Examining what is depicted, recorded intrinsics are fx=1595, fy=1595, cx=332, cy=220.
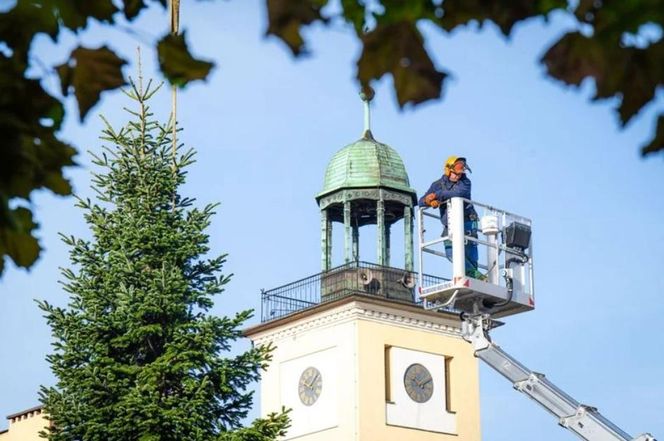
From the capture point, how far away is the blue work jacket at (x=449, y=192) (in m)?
23.0

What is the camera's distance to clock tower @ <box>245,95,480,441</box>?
42188 mm

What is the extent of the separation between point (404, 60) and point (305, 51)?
10.2 inches

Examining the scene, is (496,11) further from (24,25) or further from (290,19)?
(24,25)

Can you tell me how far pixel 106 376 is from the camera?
22516 millimetres

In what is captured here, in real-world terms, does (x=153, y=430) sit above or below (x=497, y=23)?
above

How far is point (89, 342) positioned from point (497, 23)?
19.4 m

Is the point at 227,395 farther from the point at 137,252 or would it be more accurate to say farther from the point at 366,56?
the point at 366,56

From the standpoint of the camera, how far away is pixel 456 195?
23812 mm

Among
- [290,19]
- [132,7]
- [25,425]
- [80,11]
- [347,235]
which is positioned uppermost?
[347,235]

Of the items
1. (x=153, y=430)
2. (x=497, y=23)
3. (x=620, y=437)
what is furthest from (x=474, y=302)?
(x=497, y=23)

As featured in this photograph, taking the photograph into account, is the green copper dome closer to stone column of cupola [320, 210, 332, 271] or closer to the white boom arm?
stone column of cupola [320, 210, 332, 271]

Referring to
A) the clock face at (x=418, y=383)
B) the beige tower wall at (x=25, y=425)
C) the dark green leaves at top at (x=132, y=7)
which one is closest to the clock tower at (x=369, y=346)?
the clock face at (x=418, y=383)

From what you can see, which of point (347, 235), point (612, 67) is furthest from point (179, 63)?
point (347, 235)

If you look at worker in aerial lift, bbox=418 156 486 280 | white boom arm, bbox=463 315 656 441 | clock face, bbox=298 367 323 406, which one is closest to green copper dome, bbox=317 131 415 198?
clock face, bbox=298 367 323 406
